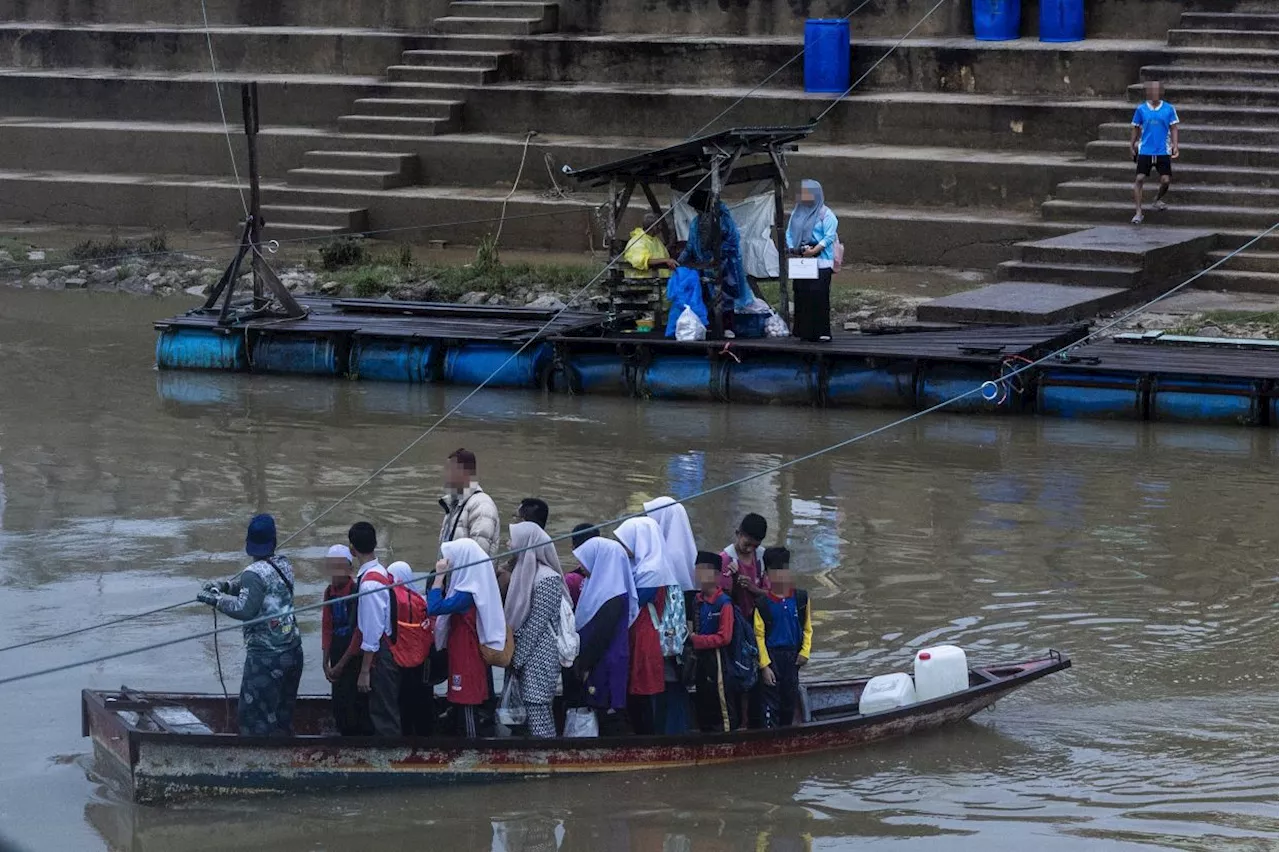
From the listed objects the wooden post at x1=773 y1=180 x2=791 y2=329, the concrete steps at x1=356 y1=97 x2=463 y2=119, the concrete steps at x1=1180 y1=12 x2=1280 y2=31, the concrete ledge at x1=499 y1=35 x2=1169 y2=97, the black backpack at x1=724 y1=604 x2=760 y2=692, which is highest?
the concrete steps at x1=1180 y1=12 x2=1280 y2=31

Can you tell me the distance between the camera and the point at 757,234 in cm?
1602

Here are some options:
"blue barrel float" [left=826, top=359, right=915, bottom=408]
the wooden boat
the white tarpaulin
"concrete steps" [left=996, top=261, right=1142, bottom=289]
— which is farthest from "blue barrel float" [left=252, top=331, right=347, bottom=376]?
the wooden boat

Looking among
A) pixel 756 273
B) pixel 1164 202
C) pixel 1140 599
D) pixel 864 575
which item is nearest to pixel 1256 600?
pixel 1140 599

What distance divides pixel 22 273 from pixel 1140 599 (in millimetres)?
16534

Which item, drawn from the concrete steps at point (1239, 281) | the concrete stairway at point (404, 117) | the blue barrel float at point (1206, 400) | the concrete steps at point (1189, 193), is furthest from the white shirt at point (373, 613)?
the concrete stairway at point (404, 117)

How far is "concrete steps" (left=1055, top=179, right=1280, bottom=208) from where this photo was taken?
63.1 feet

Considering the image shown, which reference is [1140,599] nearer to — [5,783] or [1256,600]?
[1256,600]

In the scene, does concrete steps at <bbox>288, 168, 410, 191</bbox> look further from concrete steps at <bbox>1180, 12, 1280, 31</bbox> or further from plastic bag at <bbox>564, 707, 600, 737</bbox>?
plastic bag at <bbox>564, 707, 600, 737</bbox>

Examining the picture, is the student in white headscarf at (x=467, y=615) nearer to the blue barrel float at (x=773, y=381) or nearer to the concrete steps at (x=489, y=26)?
the blue barrel float at (x=773, y=381)

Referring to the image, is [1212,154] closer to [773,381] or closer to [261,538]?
[773,381]

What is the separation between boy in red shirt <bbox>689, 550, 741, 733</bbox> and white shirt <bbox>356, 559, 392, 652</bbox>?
4.39 feet

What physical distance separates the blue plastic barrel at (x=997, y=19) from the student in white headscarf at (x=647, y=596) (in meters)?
16.0

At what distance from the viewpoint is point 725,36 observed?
24.8 m

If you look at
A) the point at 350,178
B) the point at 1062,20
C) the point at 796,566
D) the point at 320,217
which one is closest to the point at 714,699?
the point at 796,566
